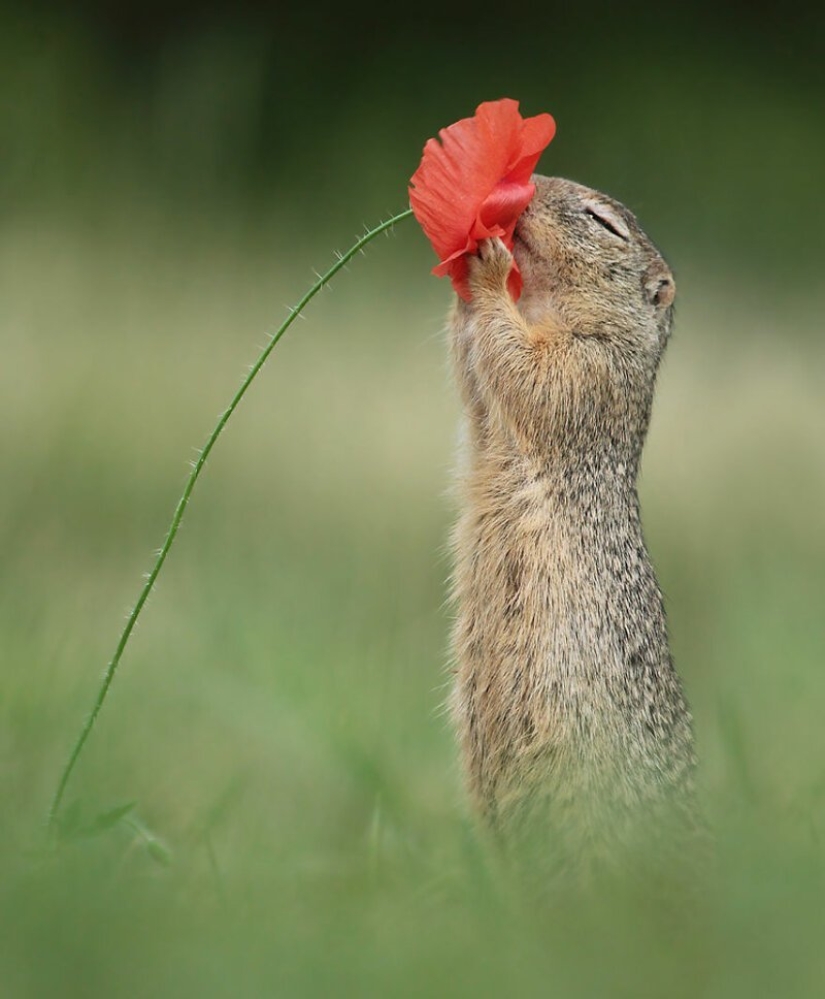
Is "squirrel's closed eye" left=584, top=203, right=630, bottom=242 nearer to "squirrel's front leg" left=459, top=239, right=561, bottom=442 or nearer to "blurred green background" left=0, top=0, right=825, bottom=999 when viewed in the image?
"squirrel's front leg" left=459, top=239, right=561, bottom=442

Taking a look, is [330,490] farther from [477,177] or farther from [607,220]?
[477,177]

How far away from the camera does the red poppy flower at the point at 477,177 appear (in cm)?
340

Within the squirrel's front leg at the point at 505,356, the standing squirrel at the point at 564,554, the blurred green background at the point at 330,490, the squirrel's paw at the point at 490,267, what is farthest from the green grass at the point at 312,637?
the squirrel's paw at the point at 490,267

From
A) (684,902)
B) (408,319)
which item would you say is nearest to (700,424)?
(408,319)

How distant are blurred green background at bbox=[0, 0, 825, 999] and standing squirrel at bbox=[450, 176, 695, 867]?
0.21 meters

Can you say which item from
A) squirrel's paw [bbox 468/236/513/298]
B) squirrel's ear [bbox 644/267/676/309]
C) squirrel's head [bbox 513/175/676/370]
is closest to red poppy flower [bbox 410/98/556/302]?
squirrel's paw [bbox 468/236/513/298]

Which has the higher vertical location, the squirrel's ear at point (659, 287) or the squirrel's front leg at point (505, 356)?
the squirrel's ear at point (659, 287)

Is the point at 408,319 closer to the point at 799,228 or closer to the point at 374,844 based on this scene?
the point at 799,228

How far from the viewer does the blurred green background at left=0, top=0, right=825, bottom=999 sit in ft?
6.51

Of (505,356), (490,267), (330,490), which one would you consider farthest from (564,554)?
(330,490)

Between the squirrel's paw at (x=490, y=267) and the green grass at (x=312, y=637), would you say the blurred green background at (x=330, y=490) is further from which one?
the squirrel's paw at (x=490, y=267)

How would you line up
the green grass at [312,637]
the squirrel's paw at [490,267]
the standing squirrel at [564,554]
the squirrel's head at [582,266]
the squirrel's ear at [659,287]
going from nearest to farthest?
the green grass at [312,637], the standing squirrel at [564,554], the squirrel's paw at [490,267], the squirrel's head at [582,266], the squirrel's ear at [659,287]

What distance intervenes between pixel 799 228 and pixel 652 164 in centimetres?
84

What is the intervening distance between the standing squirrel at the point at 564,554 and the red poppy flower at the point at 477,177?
0.10 metres
